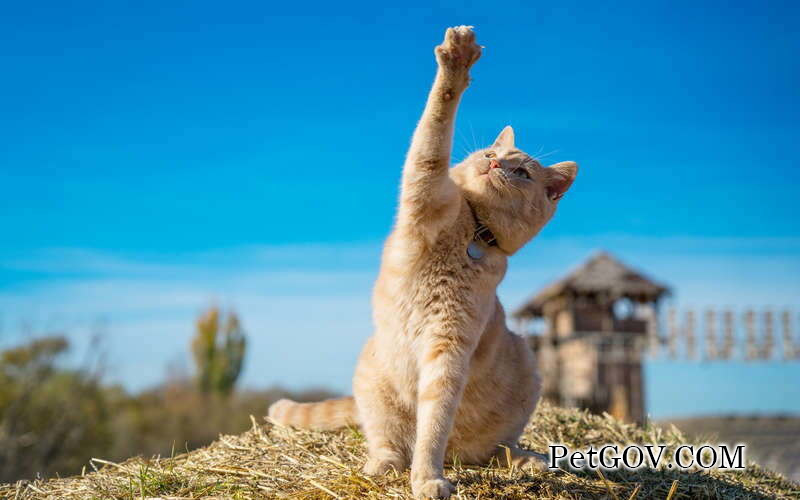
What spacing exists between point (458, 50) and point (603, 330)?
2164cm

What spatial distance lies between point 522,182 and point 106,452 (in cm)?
1724

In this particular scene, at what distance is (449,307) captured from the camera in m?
3.26

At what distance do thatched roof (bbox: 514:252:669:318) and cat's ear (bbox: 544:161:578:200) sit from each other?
63.4ft

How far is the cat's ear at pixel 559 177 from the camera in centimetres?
380

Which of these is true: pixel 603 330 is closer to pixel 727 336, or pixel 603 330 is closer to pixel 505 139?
pixel 727 336

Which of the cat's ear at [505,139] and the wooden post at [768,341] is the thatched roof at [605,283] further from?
the cat's ear at [505,139]

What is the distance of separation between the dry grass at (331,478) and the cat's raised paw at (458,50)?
1770 millimetres

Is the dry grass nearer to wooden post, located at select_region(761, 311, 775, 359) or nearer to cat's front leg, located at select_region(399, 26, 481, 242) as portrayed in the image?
cat's front leg, located at select_region(399, 26, 481, 242)

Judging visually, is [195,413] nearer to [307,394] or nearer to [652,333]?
[307,394]

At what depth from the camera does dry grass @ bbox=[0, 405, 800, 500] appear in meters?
3.16

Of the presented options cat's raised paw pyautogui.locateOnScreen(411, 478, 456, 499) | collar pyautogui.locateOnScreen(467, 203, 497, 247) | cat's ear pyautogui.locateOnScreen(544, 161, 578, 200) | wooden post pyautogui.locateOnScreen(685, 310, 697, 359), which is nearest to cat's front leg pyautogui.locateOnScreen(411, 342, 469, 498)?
cat's raised paw pyautogui.locateOnScreen(411, 478, 456, 499)

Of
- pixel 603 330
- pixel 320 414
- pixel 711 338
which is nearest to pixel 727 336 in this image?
pixel 711 338

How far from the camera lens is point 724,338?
77.0 ft

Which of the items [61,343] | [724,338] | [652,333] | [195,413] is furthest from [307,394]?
[724,338]
